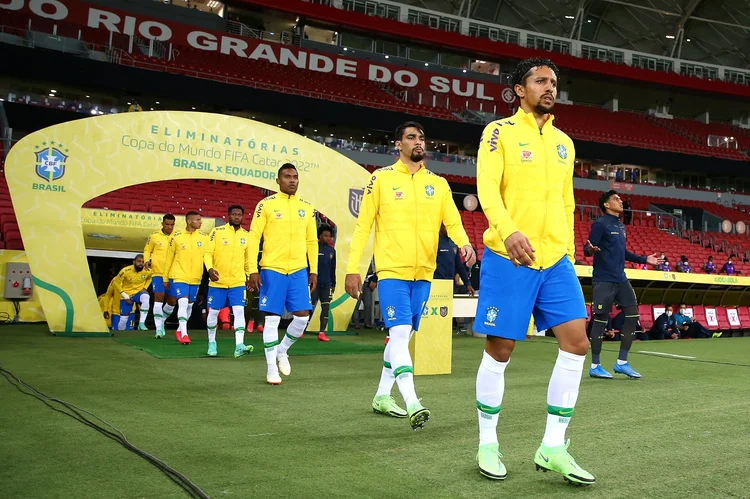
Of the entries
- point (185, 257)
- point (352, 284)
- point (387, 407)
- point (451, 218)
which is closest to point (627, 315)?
point (451, 218)

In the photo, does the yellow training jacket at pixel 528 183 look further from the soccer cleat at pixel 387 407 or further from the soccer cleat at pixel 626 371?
the soccer cleat at pixel 626 371

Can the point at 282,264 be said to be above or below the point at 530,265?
below

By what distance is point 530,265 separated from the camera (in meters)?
3.06

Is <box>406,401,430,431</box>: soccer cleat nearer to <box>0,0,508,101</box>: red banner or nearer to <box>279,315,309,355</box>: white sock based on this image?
<box>279,315,309,355</box>: white sock

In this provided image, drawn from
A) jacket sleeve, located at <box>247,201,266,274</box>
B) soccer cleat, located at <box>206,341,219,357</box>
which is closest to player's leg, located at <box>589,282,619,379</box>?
jacket sleeve, located at <box>247,201,266,274</box>

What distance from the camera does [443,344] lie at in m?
7.50

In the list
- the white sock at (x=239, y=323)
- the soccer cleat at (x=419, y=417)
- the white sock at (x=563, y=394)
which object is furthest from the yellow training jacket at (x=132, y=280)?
the white sock at (x=563, y=394)

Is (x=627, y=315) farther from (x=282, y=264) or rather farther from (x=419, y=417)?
(x=419, y=417)

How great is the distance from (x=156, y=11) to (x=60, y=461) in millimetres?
31671

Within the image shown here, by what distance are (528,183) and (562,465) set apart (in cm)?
138

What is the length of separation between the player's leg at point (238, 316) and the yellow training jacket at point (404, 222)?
3923 millimetres

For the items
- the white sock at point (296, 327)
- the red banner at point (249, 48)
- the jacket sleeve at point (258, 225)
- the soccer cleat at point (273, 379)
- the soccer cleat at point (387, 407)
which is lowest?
the soccer cleat at point (273, 379)

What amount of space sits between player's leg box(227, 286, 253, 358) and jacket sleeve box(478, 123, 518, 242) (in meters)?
5.53

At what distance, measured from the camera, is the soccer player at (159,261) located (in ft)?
35.9
